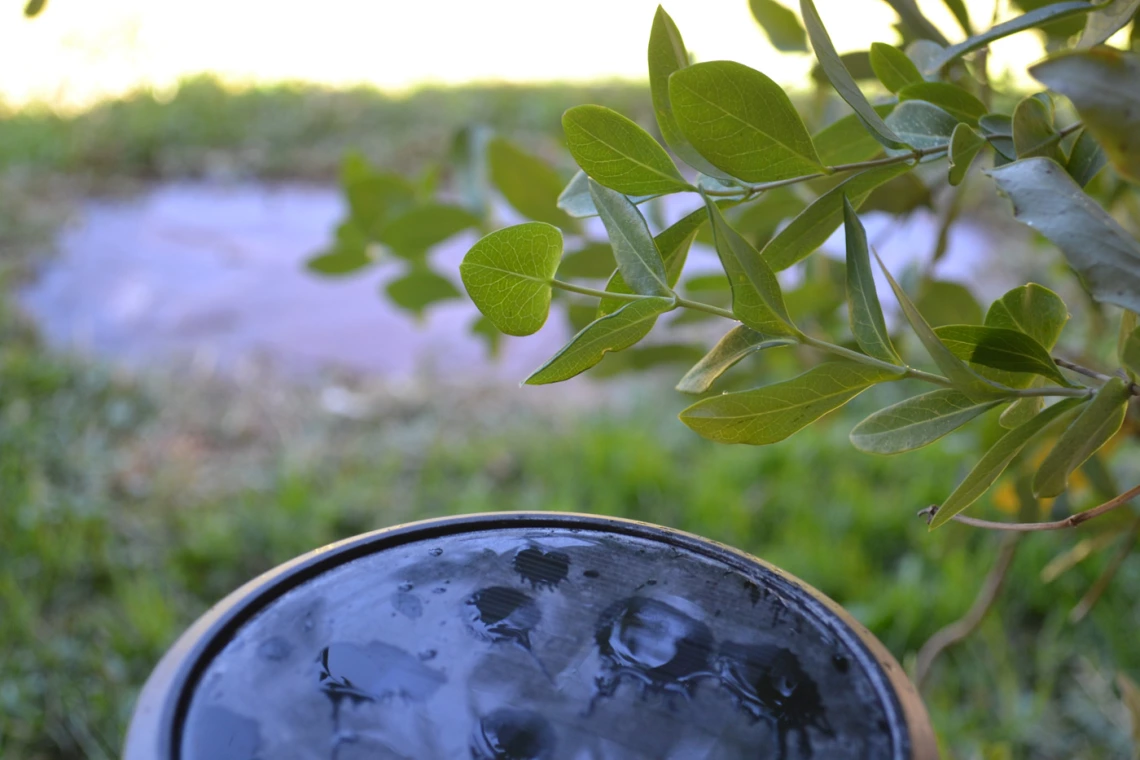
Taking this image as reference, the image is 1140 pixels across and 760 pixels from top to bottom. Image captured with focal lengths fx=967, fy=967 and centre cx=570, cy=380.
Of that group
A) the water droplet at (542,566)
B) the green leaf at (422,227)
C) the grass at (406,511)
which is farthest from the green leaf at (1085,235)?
the grass at (406,511)

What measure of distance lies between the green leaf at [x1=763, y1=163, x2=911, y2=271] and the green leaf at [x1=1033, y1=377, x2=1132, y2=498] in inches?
Result: 5.4

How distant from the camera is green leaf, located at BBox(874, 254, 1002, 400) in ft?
1.22

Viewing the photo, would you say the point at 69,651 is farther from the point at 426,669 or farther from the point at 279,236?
the point at 279,236

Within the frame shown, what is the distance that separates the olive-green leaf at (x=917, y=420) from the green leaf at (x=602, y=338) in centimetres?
11

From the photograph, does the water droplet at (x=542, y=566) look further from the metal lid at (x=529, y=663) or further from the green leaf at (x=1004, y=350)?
the green leaf at (x=1004, y=350)

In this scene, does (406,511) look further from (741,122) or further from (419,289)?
(741,122)

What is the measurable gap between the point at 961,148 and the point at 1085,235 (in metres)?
0.10

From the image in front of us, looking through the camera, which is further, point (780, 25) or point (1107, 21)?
point (780, 25)

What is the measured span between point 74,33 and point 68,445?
3.61m

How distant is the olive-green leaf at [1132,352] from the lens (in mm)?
360

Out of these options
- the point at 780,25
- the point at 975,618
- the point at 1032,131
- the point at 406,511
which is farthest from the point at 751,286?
the point at 406,511

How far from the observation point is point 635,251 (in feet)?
1.30

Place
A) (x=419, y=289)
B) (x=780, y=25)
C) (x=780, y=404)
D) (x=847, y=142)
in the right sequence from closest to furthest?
(x=780, y=404) < (x=847, y=142) < (x=780, y=25) < (x=419, y=289)

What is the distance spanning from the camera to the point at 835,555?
1.59 m
